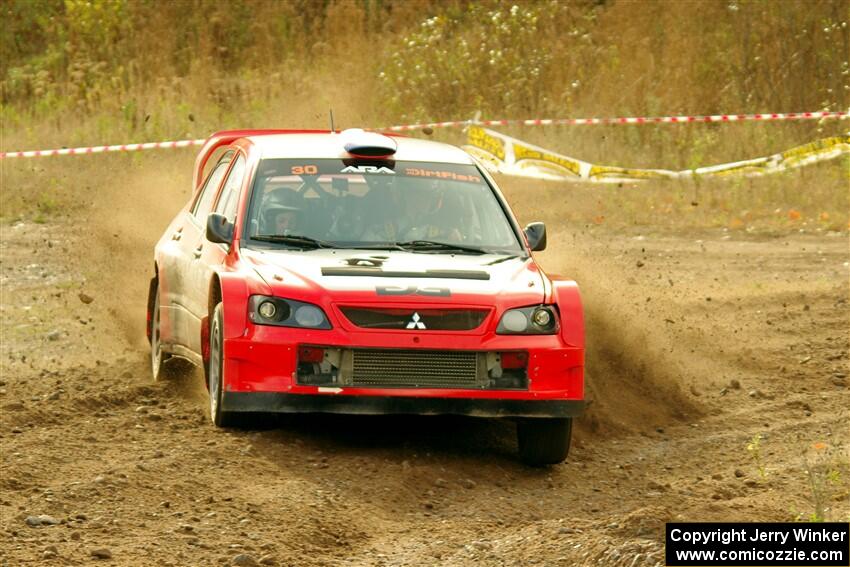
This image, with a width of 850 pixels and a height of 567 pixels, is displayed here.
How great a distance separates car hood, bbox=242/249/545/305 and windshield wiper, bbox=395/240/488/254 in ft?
0.45

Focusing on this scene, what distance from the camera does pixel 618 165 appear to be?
76.7 feet

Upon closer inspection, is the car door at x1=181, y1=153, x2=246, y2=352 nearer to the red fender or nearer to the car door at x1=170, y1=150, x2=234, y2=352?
the car door at x1=170, y1=150, x2=234, y2=352

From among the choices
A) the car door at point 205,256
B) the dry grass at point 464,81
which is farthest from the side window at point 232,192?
the dry grass at point 464,81

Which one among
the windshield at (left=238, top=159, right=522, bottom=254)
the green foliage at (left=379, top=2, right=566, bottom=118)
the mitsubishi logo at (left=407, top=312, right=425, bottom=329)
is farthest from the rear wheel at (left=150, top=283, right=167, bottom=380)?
the green foliage at (left=379, top=2, right=566, bottom=118)

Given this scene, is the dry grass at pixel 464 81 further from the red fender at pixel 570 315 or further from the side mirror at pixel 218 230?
the red fender at pixel 570 315

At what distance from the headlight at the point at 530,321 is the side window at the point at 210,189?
271 centimetres

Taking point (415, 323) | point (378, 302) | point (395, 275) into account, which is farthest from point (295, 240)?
point (415, 323)

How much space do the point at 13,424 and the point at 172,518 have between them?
2782 mm

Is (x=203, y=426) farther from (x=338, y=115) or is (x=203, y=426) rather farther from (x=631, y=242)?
(x=338, y=115)

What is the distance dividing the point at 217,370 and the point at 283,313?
24.3 inches

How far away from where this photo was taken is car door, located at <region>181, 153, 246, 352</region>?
958 centimetres

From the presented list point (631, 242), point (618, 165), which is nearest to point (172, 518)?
point (631, 242)

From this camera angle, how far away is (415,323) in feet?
27.7

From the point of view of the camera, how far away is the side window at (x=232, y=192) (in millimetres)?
9906
